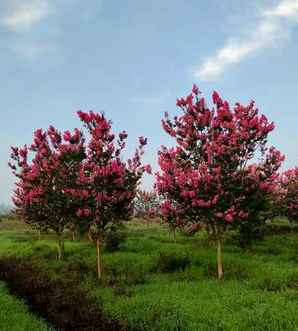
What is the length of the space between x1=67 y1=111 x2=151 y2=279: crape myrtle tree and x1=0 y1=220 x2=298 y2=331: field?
2628 millimetres

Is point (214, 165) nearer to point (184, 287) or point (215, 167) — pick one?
point (215, 167)

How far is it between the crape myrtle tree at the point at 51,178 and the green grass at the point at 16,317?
18.0ft

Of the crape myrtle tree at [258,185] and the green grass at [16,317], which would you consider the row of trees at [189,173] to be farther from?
the green grass at [16,317]

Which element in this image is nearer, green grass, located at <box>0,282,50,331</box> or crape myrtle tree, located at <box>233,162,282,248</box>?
green grass, located at <box>0,282,50,331</box>

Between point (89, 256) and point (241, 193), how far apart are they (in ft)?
38.1

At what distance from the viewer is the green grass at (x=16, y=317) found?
9570 millimetres

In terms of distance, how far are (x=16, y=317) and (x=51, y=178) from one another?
39.0 ft

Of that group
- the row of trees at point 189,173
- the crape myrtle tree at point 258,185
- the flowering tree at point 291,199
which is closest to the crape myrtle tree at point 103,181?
the row of trees at point 189,173

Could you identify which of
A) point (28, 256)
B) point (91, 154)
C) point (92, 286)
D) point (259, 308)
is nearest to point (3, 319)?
point (92, 286)

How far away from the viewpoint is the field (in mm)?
10094

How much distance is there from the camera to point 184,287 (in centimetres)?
1416

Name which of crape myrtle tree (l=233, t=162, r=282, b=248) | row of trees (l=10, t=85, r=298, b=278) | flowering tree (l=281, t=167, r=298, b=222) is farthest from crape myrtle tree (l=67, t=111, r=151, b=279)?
flowering tree (l=281, t=167, r=298, b=222)

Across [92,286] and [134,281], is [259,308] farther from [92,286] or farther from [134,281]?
[92,286]

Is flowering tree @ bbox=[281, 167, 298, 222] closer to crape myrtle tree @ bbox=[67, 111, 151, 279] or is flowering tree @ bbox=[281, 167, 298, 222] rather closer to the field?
the field
